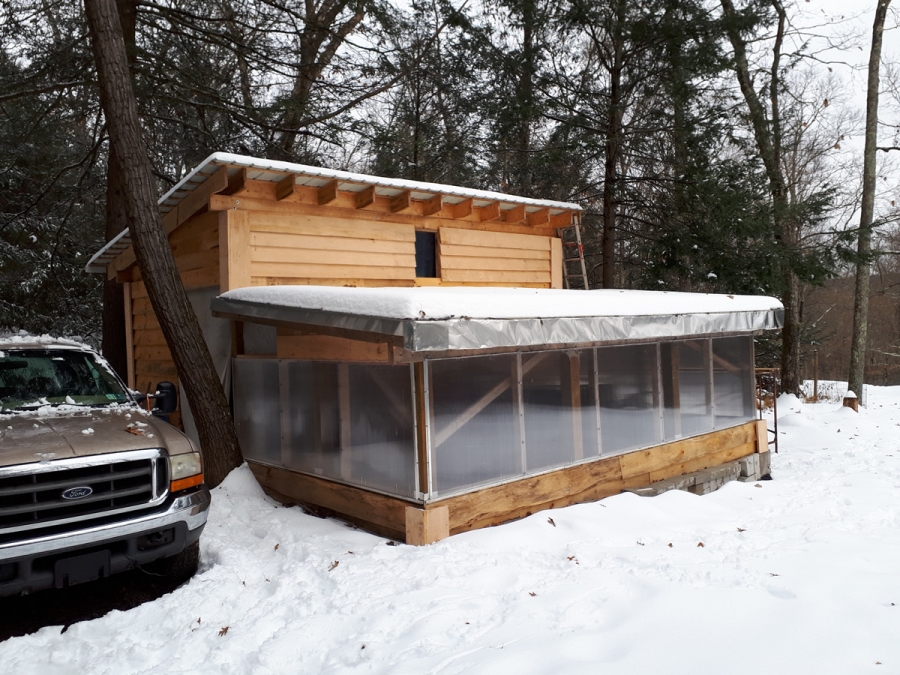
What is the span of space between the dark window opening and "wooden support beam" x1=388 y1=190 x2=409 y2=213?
768 mm

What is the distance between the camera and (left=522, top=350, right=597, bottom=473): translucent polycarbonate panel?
6.90 metres

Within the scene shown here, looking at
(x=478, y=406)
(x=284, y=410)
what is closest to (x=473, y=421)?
(x=478, y=406)

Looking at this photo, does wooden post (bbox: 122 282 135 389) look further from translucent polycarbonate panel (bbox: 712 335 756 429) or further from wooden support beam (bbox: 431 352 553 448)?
translucent polycarbonate panel (bbox: 712 335 756 429)

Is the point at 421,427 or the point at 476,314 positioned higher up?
the point at 476,314

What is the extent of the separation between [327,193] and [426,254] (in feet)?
7.09

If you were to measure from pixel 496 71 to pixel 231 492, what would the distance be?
10.7 m

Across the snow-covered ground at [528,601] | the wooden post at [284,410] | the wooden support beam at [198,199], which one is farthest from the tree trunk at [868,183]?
the wooden support beam at [198,199]

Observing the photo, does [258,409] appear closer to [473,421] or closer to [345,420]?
[345,420]

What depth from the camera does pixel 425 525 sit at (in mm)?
5734

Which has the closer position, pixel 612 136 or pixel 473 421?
pixel 473 421

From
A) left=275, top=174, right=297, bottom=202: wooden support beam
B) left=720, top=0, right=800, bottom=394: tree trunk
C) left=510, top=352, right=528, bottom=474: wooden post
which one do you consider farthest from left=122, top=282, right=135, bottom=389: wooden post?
A: left=720, top=0, right=800, bottom=394: tree trunk

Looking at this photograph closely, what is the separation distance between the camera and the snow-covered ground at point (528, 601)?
3.84 m

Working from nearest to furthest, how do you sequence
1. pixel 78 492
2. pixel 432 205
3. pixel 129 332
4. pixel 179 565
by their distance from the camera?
pixel 78 492 < pixel 179 565 < pixel 432 205 < pixel 129 332

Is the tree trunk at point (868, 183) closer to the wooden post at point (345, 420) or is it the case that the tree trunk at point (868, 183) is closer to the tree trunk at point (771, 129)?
the tree trunk at point (771, 129)
